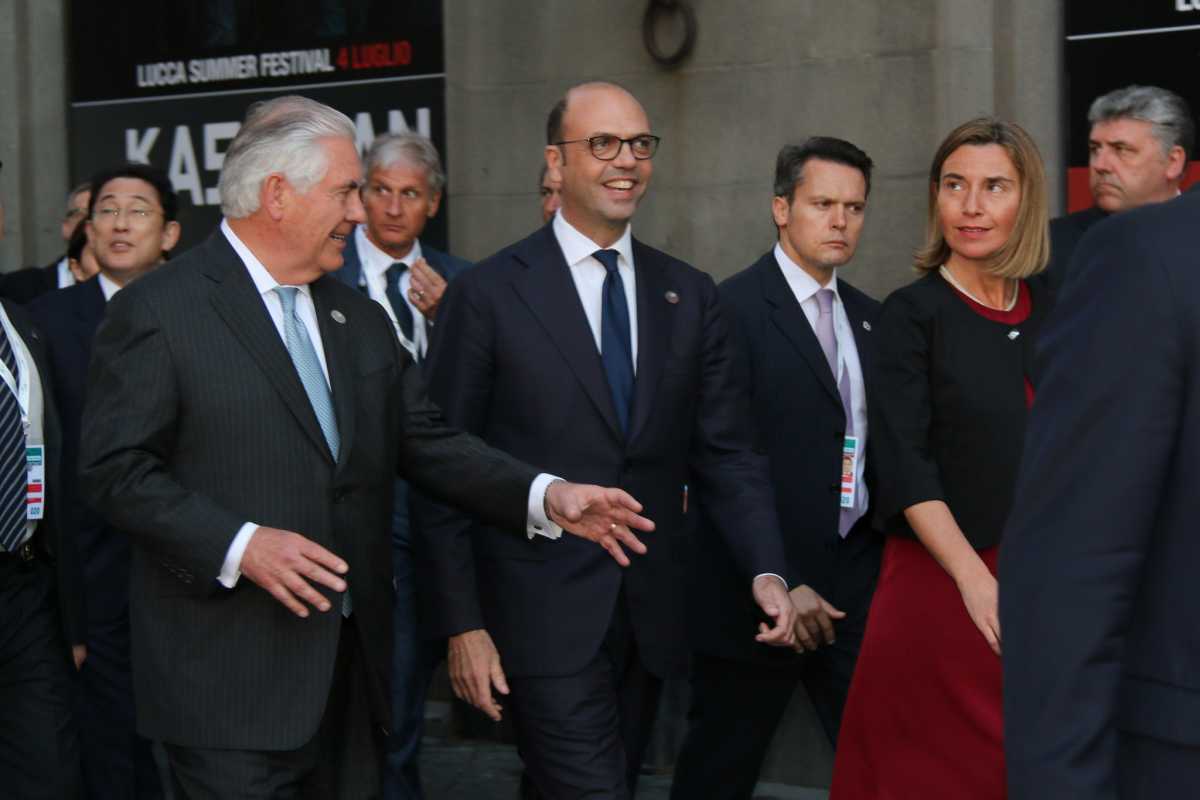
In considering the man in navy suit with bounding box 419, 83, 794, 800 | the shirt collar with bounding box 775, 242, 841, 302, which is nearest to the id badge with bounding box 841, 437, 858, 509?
the shirt collar with bounding box 775, 242, 841, 302

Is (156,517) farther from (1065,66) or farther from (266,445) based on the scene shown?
(1065,66)

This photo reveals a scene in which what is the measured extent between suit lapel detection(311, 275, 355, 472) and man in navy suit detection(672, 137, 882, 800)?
1.56 m

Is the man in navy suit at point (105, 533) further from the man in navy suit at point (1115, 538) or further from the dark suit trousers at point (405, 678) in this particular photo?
the man in navy suit at point (1115, 538)

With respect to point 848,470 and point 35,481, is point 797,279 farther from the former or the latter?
point 35,481

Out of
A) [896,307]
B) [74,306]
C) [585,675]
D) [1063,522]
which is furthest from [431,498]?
[1063,522]

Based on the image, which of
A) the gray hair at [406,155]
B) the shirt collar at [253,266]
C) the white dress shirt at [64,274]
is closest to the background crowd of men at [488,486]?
the shirt collar at [253,266]

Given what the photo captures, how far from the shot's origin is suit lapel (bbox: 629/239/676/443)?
4.74 m

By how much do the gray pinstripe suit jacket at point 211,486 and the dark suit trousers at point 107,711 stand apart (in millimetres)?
2100

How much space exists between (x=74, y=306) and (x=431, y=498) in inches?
79.6

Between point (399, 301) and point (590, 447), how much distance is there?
210cm

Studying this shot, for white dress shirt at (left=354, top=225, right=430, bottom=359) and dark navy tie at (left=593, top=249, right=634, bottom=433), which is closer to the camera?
dark navy tie at (left=593, top=249, right=634, bottom=433)

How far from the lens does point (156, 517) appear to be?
3.82 meters

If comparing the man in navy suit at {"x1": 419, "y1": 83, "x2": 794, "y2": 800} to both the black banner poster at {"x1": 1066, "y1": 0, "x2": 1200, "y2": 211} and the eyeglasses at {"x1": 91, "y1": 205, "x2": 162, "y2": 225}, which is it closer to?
the eyeglasses at {"x1": 91, "y1": 205, "x2": 162, "y2": 225}

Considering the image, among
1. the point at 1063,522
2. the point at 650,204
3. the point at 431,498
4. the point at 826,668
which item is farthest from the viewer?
the point at 650,204
